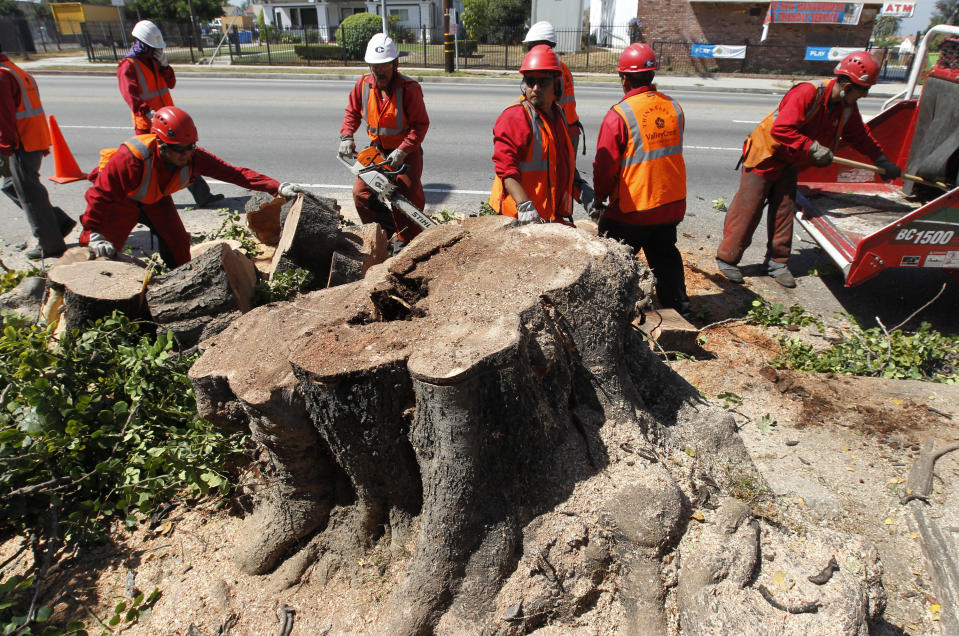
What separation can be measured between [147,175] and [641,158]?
10.9ft

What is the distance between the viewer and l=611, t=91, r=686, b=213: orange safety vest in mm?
3850

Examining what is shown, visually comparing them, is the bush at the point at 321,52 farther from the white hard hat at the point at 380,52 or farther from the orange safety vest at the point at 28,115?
the white hard hat at the point at 380,52

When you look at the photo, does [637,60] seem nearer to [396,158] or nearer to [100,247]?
[396,158]

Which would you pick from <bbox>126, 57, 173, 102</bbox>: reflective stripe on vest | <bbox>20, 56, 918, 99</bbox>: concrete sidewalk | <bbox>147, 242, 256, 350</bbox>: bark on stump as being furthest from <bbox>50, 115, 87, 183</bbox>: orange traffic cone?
<bbox>20, 56, 918, 99</bbox>: concrete sidewalk

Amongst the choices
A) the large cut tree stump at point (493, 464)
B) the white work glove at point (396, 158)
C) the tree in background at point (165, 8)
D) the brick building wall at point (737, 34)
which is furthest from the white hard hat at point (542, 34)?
the tree in background at point (165, 8)

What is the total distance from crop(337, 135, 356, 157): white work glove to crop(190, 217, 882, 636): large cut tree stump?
296 cm

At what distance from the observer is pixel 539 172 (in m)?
3.75

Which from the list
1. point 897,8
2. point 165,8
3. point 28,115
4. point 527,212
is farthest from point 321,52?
point 527,212

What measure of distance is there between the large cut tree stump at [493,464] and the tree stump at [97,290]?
111cm

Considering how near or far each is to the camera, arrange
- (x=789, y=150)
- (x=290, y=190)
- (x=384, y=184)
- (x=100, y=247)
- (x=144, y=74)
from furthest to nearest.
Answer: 1. (x=144, y=74)
2. (x=789, y=150)
3. (x=384, y=184)
4. (x=290, y=190)
5. (x=100, y=247)

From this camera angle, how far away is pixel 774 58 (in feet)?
73.2

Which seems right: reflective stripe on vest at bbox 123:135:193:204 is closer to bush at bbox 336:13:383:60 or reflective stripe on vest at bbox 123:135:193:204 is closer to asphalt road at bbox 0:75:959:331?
asphalt road at bbox 0:75:959:331

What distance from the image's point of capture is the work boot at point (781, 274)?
5396 millimetres

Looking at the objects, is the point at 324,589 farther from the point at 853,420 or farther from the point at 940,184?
the point at 940,184
